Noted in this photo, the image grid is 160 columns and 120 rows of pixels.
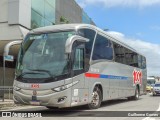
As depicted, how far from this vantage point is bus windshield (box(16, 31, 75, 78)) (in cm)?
1307

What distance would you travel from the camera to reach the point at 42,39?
550 inches

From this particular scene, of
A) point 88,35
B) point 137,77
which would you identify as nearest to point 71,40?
point 88,35

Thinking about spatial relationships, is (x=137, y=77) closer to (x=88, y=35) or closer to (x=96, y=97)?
(x=96, y=97)

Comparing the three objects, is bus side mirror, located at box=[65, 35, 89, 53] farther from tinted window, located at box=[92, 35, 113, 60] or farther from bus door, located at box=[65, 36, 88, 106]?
tinted window, located at box=[92, 35, 113, 60]

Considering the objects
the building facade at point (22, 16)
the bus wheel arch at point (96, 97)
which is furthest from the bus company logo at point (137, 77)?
the building facade at point (22, 16)

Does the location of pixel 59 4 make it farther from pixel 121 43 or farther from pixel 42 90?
pixel 42 90

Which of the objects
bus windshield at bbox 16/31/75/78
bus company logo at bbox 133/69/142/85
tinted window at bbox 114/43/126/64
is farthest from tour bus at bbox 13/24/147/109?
bus company logo at bbox 133/69/142/85

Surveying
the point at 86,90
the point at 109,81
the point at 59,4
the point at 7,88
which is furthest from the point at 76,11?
the point at 86,90

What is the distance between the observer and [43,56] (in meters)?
13.4

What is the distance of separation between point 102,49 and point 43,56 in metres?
3.95

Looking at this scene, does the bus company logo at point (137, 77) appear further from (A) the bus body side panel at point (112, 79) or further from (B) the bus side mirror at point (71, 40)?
(B) the bus side mirror at point (71, 40)

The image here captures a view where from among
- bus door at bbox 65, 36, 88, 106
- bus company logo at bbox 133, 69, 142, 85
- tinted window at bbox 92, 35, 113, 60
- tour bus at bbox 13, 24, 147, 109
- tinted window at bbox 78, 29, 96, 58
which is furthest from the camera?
bus company logo at bbox 133, 69, 142, 85

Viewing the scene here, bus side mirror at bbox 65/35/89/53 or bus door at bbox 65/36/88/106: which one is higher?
bus side mirror at bbox 65/35/89/53

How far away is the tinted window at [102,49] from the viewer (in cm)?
1565
